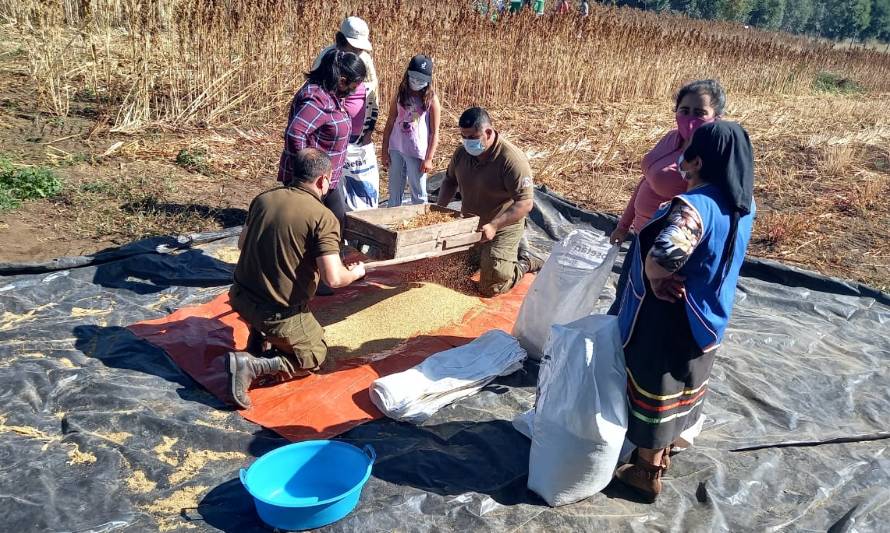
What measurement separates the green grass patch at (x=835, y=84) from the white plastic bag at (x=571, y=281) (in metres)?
20.8

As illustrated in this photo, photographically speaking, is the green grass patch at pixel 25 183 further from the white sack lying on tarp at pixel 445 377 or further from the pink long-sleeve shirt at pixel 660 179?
the pink long-sleeve shirt at pixel 660 179

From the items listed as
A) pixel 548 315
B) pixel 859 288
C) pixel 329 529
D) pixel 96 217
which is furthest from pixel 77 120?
pixel 859 288

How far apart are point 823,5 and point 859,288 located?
251ft

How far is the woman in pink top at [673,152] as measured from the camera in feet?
11.0

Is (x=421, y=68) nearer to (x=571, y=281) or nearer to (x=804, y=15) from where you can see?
(x=571, y=281)

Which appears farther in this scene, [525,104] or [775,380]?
[525,104]

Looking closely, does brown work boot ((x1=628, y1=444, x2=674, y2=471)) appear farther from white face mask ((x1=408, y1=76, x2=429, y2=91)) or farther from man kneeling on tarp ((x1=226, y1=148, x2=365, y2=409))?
white face mask ((x1=408, y1=76, x2=429, y2=91))

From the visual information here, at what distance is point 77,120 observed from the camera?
24.2 feet

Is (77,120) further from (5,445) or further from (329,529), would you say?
(329,529)

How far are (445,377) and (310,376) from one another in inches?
30.5

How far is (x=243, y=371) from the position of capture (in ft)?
11.0

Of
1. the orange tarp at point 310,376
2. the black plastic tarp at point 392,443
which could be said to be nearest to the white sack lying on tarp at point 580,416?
the black plastic tarp at point 392,443

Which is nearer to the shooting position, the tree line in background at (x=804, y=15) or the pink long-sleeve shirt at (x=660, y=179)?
the pink long-sleeve shirt at (x=660, y=179)

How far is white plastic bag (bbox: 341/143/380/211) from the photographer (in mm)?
5199
